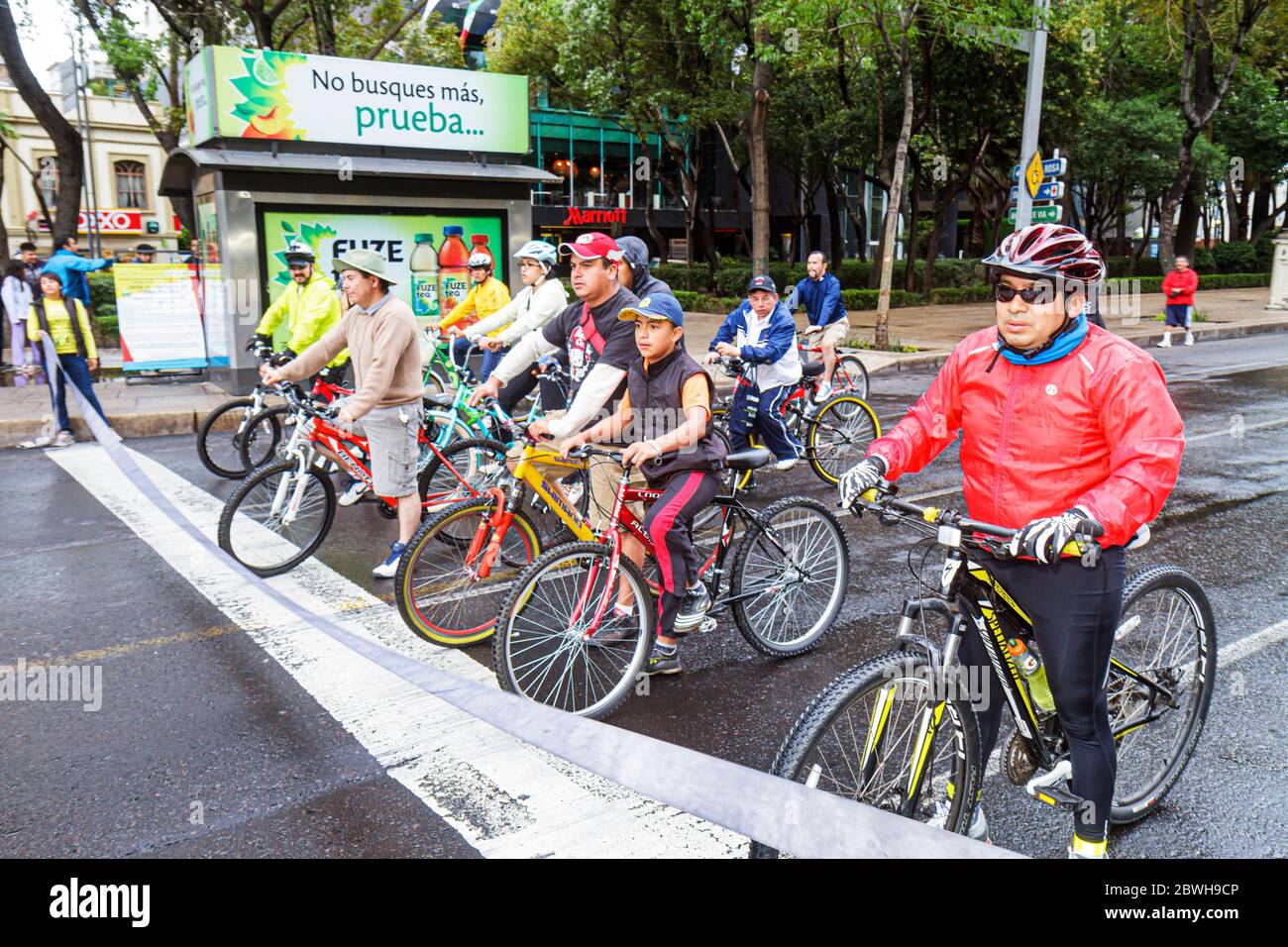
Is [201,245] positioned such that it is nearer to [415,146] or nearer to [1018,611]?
[415,146]

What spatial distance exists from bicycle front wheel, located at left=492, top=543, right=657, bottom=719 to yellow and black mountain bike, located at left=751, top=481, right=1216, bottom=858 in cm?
148

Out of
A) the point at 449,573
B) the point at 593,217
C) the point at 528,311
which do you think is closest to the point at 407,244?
the point at 528,311

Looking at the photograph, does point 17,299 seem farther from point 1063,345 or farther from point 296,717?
point 1063,345

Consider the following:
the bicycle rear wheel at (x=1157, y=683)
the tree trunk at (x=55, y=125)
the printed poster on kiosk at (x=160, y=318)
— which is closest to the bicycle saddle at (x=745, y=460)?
the bicycle rear wheel at (x=1157, y=683)

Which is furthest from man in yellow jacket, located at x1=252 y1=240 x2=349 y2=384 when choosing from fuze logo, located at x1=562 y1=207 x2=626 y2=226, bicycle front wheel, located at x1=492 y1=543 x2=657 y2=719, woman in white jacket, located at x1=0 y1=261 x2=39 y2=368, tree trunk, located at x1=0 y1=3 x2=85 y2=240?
fuze logo, located at x1=562 y1=207 x2=626 y2=226

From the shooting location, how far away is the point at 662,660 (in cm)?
488

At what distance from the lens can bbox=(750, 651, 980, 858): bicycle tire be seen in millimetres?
2748

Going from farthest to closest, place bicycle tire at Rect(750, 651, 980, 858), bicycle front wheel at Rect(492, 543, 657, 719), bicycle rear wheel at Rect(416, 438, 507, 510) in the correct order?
1. bicycle rear wheel at Rect(416, 438, 507, 510)
2. bicycle front wheel at Rect(492, 543, 657, 719)
3. bicycle tire at Rect(750, 651, 980, 858)

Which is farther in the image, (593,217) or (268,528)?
(593,217)

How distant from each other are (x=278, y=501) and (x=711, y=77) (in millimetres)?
22323

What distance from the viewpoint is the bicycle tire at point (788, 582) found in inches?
203

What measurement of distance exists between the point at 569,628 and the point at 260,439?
604cm

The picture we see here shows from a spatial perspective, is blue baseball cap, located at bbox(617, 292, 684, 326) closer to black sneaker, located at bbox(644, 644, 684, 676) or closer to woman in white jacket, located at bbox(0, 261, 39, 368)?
black sneaker, located at bbox(644, 644, 684, 676)
